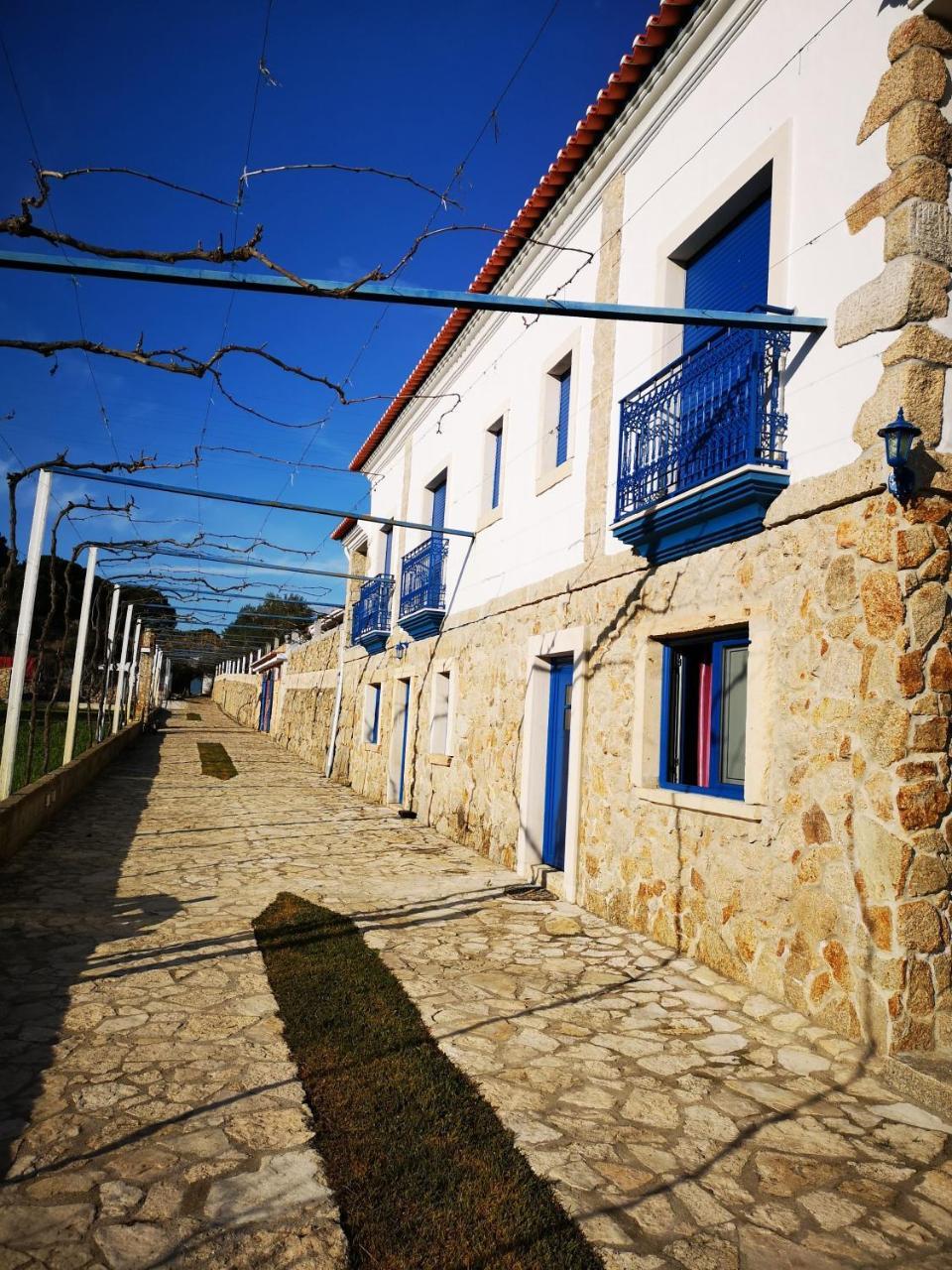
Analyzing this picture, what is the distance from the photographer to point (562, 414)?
28.6ft

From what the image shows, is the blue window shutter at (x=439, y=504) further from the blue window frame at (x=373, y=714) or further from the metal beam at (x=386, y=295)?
the metal beam at (x=386, y=295)

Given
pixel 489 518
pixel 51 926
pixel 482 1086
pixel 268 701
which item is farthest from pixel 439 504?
pixel 268 701

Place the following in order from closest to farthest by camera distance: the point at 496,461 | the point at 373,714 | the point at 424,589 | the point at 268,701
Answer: the point at 496,461 → the point at 424,589 → the point at 373,714 → the point at 268,701

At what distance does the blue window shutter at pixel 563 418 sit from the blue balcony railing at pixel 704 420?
189 centimetres

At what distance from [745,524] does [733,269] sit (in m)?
2.18

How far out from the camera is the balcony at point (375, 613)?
15062 mm

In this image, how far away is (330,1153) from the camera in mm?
A: 2865

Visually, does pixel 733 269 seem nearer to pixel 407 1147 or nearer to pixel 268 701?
pixel 407 1147

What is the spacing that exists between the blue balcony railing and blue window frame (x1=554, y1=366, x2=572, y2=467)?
189 centimetres

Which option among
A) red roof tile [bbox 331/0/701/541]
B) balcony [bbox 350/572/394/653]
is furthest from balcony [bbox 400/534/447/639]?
red roof tile [bbox 331/0/701/541]

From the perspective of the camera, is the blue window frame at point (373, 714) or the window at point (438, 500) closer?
the window at point (438, 500)

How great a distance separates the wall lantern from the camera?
389cm

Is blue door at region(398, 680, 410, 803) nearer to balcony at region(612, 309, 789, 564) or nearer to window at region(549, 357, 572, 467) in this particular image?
window at region(549, 357, 572, 467)

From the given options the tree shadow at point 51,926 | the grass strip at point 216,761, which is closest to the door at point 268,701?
the grass strip at point 216,761
